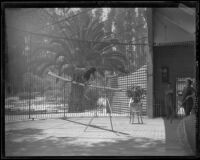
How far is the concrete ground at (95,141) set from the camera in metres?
8.79

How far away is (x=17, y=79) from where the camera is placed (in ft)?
63.9

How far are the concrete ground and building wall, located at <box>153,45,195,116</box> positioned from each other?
405 centimetres

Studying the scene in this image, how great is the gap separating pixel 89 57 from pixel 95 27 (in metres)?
2.11

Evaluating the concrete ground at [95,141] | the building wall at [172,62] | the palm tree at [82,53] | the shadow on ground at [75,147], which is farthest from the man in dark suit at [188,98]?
the palm tree at [82,53]

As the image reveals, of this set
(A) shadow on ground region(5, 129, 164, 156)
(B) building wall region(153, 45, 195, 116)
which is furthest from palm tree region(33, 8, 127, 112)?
(A) shadow on ground region(5, 129, 164, 156)

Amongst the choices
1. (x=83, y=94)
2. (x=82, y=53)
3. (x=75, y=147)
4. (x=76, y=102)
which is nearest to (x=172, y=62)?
(x=76, y=102)

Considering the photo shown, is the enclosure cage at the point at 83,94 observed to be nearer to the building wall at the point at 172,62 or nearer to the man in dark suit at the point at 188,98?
the building wall at the point at 172,62

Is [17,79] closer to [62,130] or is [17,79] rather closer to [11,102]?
[11,102]

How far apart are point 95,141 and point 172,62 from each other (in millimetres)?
9239

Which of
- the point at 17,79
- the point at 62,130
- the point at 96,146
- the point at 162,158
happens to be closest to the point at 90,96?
the point at 17,79

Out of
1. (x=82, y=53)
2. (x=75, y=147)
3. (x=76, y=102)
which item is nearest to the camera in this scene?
(x=75, y=147)

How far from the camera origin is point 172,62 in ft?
60.2

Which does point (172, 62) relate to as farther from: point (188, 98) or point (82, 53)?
point (82, 53)

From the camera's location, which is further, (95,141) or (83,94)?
(83,94)
